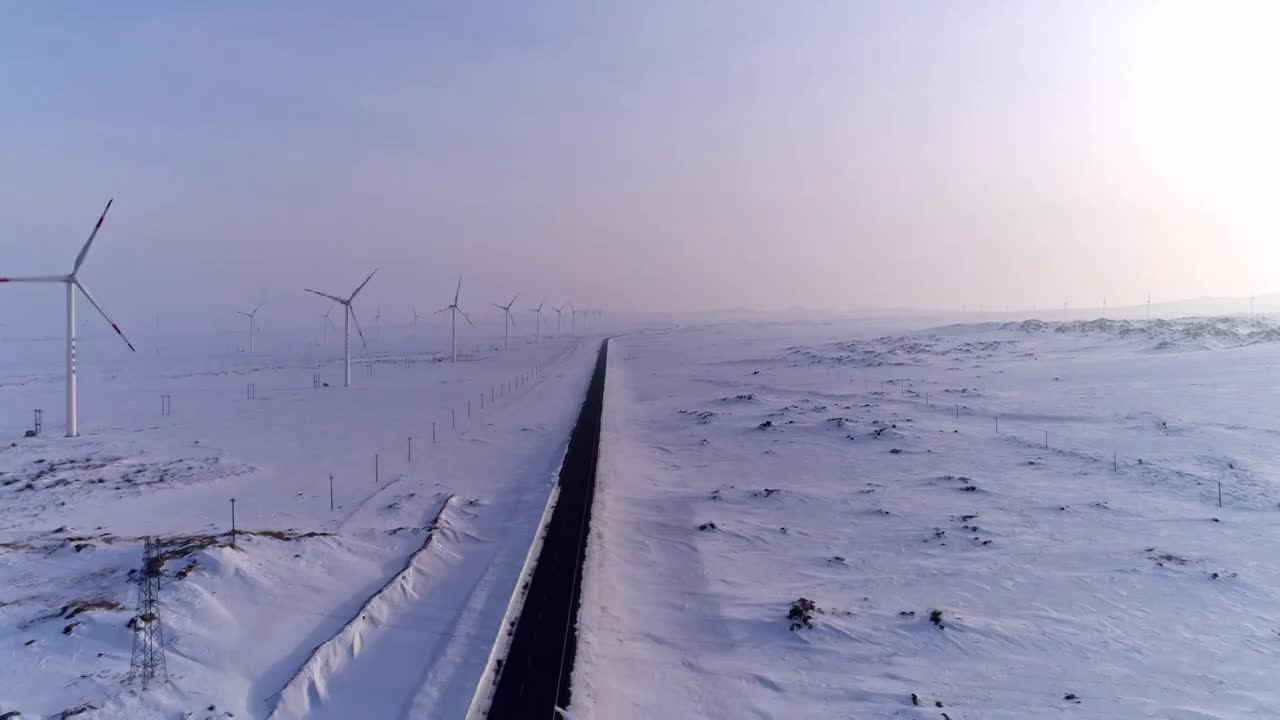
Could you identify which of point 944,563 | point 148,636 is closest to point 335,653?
point 148,636

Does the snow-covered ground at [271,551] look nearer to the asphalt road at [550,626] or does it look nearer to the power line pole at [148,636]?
the power line pole at [148,636]

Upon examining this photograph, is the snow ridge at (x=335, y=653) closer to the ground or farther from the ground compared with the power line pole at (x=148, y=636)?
closer to the ground

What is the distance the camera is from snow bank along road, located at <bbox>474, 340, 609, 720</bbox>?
1692cm

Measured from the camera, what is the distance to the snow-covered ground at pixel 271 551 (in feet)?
56.8

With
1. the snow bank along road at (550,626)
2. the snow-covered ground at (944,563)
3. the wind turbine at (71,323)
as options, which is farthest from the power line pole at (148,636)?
the wind turbine at (71,323)

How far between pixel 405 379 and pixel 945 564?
8185 centimetres

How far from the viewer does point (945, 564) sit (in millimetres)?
25609

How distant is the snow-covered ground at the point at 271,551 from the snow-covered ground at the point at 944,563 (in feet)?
15.5

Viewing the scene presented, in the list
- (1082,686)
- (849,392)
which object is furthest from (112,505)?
(849,392)

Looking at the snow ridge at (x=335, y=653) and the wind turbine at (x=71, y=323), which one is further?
the wind turbine at (x=71, y=323)

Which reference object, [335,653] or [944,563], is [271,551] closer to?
[335,653]

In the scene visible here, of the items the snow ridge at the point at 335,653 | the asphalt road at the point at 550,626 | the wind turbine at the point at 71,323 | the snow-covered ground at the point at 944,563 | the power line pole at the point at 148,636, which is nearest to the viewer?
the snow ridge at the point at 335,653

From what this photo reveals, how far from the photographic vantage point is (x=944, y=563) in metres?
25.7

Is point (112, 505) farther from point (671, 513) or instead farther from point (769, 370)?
point (769, 370)
